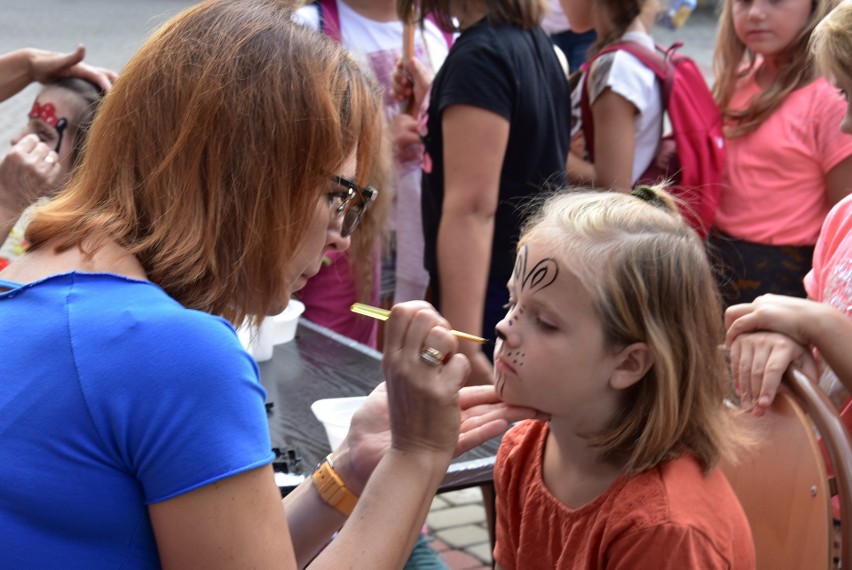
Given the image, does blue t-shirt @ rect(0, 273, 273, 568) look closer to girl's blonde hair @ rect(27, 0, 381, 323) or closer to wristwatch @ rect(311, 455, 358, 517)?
girl's blonde hair @ rect(27, 0, 381, 323)

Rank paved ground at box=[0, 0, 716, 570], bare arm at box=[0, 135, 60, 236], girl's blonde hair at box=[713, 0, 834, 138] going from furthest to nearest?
1. paved ground at box=[0, 0, 716, 570]
2. girl's blonde hair at box=[713, 0, 834, 138]
3. bare arm at box=[0, 135, 60, 236]

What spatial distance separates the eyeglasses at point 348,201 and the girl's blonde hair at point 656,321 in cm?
32

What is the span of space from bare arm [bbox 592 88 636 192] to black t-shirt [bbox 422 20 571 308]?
0.17m

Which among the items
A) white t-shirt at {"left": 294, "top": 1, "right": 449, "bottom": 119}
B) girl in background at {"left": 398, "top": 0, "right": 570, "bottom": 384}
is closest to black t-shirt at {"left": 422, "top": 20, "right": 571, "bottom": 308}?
girl in background at {"left": 398, "top": 0, "right": 570, "bottom": 384}

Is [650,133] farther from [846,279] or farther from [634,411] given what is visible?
[634,411]

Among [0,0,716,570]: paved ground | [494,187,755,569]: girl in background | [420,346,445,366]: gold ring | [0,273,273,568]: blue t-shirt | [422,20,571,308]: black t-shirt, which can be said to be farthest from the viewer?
[0,0,716,570]: paved ground

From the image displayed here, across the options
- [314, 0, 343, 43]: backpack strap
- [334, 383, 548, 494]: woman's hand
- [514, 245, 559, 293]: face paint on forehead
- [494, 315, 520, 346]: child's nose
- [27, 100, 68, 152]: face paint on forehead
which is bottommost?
[334, 383, 548, 494]: woman's hand

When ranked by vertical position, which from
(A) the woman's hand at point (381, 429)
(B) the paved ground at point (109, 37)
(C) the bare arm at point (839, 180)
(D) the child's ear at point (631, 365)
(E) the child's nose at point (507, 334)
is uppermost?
(E) the child's nose at point (507, 334)

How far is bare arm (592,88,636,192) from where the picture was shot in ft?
9.43

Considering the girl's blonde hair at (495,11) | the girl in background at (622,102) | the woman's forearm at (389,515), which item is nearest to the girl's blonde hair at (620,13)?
the girl in background at (622,102)

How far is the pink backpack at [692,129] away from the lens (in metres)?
2.90

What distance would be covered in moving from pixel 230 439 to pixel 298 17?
583 mm

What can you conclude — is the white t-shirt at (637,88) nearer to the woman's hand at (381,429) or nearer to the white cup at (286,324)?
the white cup at (286,324)

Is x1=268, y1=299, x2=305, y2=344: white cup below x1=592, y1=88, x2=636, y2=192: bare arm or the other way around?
below
